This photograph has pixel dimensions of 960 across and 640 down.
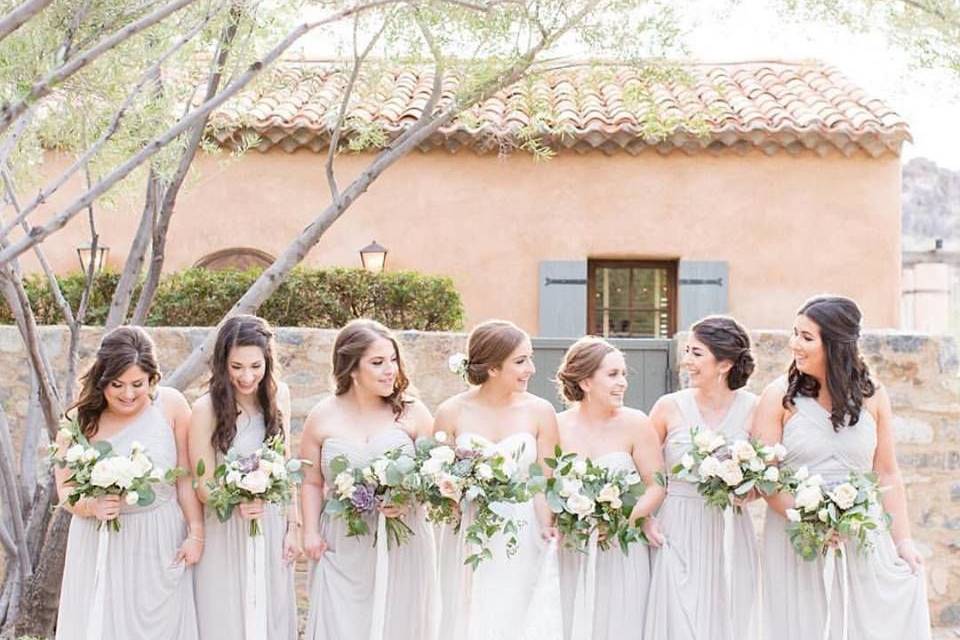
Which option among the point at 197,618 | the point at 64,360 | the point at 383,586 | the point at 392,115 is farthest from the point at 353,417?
the point at 392,115

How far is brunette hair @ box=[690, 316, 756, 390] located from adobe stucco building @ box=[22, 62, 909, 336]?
6.74m

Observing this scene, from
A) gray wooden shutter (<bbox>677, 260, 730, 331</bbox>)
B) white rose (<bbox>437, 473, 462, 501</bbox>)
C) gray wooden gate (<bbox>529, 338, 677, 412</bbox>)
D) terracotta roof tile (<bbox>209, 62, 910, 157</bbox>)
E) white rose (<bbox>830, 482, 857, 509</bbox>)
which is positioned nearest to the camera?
white rose (<bbox>830, 482, 857, 509</bbox>)

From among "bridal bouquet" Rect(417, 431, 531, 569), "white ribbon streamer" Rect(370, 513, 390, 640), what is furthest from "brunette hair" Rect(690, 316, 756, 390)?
"white ribbon streamer" Rect(370, 513, 390, 640)

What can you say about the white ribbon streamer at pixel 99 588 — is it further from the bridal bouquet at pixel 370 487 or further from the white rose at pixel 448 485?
the white rose at pixel 448 485

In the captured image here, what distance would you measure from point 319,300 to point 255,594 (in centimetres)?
487

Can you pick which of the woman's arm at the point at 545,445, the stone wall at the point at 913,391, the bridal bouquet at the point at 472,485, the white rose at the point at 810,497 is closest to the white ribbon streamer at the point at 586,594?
the woman's arm at the point at 545,445

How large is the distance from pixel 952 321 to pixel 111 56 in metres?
19.1

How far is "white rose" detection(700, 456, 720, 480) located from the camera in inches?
183

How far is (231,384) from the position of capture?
4961 mm

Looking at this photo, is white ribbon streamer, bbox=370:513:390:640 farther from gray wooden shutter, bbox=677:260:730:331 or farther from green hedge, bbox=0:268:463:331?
gray wooden shutter, bbox=677:260:730:331

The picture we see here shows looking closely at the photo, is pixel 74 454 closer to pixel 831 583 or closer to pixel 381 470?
pixel 381 470

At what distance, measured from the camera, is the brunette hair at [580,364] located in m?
5.13

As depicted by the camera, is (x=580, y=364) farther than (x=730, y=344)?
Yes

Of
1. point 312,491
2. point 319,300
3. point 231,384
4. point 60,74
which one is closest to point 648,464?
point 312,491
